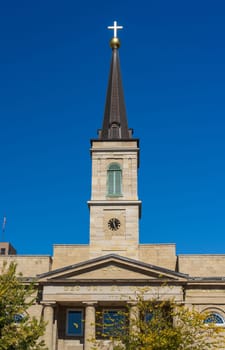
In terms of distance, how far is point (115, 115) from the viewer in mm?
50125

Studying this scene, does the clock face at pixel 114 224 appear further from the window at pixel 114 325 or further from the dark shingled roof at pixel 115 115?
the dark shingled roof at pixel 115 115

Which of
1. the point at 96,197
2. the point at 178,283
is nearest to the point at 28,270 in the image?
the point at 96,197

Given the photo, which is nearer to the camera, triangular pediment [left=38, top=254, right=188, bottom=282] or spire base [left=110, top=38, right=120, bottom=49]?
triangular pediment [left=38, top=254, right=188, bottom=282]

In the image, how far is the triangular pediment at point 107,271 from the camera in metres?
39.8

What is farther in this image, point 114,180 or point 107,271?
point 114,180

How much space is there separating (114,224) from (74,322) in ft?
28.4

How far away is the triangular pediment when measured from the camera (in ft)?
131

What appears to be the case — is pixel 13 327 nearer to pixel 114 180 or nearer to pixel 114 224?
pixel 114 224

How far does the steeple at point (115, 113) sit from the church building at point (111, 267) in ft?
0.32

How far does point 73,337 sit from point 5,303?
12.8 metres

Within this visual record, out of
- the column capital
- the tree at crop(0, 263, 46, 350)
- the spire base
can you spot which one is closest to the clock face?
the column capital


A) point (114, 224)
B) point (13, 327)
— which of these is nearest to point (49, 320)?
point (13, 327)

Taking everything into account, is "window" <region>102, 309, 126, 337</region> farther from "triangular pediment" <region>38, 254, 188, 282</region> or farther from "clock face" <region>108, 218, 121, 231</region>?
"clock face" <region>108, 218, 121, 231</region>

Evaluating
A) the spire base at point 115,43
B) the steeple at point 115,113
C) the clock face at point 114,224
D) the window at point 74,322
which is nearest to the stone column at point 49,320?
the window at point 74,322
